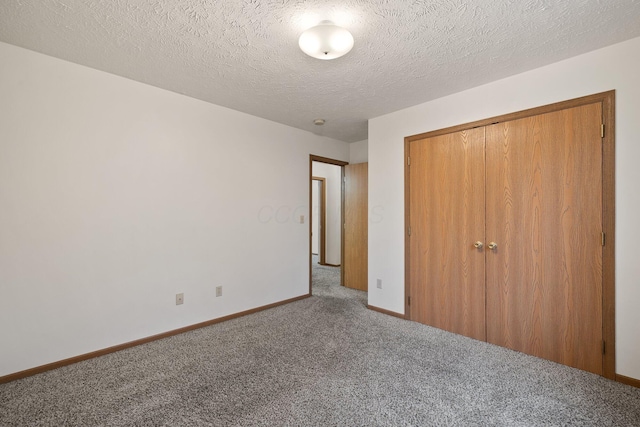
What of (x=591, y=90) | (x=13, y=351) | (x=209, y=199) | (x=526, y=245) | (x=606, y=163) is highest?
(x=591, y=90)

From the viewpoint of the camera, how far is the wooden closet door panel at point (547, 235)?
2.15 meters

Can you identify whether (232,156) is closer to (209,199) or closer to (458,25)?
(209,199)

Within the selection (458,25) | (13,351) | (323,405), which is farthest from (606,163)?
(13,351)

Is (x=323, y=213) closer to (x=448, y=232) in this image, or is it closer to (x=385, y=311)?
(x=385, y=311)

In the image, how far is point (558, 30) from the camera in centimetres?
189

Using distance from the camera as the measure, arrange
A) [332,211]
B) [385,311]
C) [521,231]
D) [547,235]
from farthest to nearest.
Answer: [332,211], [385,311], [521,231], [547,235]

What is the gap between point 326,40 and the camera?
5.97ft

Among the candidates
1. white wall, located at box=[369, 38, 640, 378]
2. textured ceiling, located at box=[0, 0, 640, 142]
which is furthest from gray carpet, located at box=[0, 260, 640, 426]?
textured ceiling, located at box=[0, 0, 640, 142]

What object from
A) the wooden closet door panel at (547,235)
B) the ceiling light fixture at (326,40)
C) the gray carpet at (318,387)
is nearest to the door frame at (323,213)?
the gray carpet at (318,387)

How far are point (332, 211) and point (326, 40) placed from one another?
4482 millimetres

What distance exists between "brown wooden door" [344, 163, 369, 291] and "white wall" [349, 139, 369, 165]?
0.79 feet

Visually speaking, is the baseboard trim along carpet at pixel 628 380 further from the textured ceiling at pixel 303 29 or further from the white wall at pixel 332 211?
the white wall at pixel 332 211

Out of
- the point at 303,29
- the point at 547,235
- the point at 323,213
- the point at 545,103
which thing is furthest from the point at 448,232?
the point at 323,213

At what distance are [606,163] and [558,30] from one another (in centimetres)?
100
